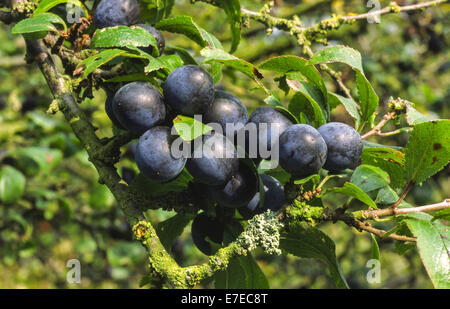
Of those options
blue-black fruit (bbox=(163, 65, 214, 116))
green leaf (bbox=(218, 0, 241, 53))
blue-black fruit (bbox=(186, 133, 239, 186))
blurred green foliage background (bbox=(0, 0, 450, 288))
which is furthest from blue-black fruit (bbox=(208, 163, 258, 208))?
blurred green foliage background (bbox=(0, 0, 450, 288))

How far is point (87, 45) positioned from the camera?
967 mm

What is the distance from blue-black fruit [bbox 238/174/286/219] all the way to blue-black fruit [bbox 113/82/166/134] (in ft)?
0.78

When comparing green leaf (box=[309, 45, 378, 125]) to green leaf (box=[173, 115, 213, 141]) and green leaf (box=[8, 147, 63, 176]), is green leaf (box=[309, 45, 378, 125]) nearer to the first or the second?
green leaf (box=[173, 115, 213, 141])

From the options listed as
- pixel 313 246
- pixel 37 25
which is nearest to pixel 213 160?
pixel 313 246

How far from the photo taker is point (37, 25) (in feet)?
2.72

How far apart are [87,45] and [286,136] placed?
0.49 m

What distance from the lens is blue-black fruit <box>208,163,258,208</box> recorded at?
2.57ft

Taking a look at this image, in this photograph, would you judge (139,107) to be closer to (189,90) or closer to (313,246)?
(189,90)

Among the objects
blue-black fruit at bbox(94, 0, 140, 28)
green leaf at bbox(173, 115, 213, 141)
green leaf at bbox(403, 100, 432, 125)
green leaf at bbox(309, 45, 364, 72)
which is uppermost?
blue-black fruit at bbox(94, 0, 140, 28)

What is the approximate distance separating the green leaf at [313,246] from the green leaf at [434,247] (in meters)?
0.17

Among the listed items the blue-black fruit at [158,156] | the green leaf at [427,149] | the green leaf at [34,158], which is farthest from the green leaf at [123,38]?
the green leaf at [34,158]

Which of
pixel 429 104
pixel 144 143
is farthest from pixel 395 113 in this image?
pixel 429 104

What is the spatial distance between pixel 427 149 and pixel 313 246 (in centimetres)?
28

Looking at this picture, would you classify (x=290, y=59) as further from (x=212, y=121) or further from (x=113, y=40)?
(x=113, y=40)
